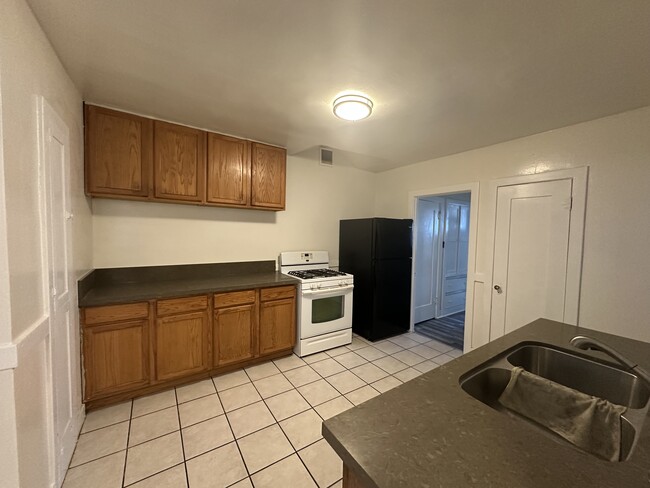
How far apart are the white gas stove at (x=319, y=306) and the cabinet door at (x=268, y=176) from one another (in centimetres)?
75

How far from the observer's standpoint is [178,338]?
2.32 metres

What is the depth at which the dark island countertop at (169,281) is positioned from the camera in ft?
6.82

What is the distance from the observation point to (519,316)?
2.68 m

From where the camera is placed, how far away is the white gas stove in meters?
2.96

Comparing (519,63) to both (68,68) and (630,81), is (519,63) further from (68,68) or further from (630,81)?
(68,68)

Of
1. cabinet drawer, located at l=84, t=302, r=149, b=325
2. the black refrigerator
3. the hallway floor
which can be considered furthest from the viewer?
the hallway floor

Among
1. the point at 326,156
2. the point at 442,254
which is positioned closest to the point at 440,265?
the point at 442,254

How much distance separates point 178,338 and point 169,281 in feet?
2.09

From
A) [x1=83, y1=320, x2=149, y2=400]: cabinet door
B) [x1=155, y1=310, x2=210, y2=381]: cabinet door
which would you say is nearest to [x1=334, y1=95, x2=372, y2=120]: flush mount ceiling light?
[x1=155, y1=310, x2=210, y2=381]: cabinet door

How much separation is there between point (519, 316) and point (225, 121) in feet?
11.4

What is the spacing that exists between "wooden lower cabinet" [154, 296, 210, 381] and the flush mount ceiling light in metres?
2.00

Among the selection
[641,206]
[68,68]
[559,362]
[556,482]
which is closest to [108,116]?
[68,68]

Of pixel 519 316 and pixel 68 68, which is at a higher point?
pixel 68 68

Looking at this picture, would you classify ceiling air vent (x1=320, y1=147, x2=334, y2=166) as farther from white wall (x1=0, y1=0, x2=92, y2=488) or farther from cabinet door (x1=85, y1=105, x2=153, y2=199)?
white wall (x1=0, y1=0, x2=92, y2=488)
